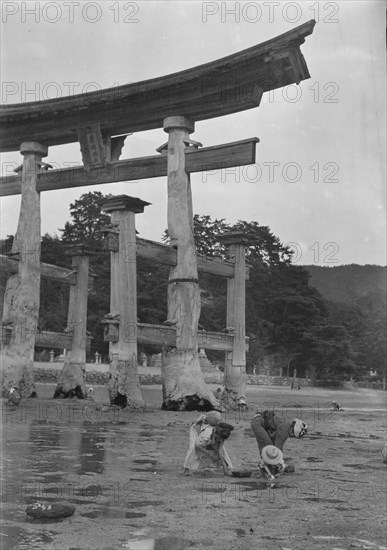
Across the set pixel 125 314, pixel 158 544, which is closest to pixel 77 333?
pixel 125 314

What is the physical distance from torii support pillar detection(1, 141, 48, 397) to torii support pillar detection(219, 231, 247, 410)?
14.5ft

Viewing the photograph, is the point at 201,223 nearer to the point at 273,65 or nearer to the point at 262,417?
the point at 273,65

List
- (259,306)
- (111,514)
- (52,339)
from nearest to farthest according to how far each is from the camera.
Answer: (111,514)
(52,339)
(259,306)

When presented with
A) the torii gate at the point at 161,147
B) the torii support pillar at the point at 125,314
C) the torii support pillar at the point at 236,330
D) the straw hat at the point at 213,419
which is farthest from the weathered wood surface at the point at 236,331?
the straw hat at the point at 213,419

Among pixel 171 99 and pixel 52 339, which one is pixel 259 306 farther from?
pixel 171 99

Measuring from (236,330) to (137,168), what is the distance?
171 inches

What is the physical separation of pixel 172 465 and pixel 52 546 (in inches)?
132

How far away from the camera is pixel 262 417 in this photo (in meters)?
7.16

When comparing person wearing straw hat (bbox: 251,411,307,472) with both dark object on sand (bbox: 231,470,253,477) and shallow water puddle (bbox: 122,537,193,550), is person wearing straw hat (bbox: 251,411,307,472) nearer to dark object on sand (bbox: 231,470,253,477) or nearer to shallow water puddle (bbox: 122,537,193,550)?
dark object on sand (bbox: 231,470,253,477)

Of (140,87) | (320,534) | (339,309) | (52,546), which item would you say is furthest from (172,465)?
(339,309)

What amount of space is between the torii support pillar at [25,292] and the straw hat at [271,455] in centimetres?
963

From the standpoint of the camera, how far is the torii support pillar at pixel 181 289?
13328 mm

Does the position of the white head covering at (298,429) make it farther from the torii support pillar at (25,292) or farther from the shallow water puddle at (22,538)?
the torii support pillar at (25,292)

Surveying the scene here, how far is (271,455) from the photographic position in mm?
6699
